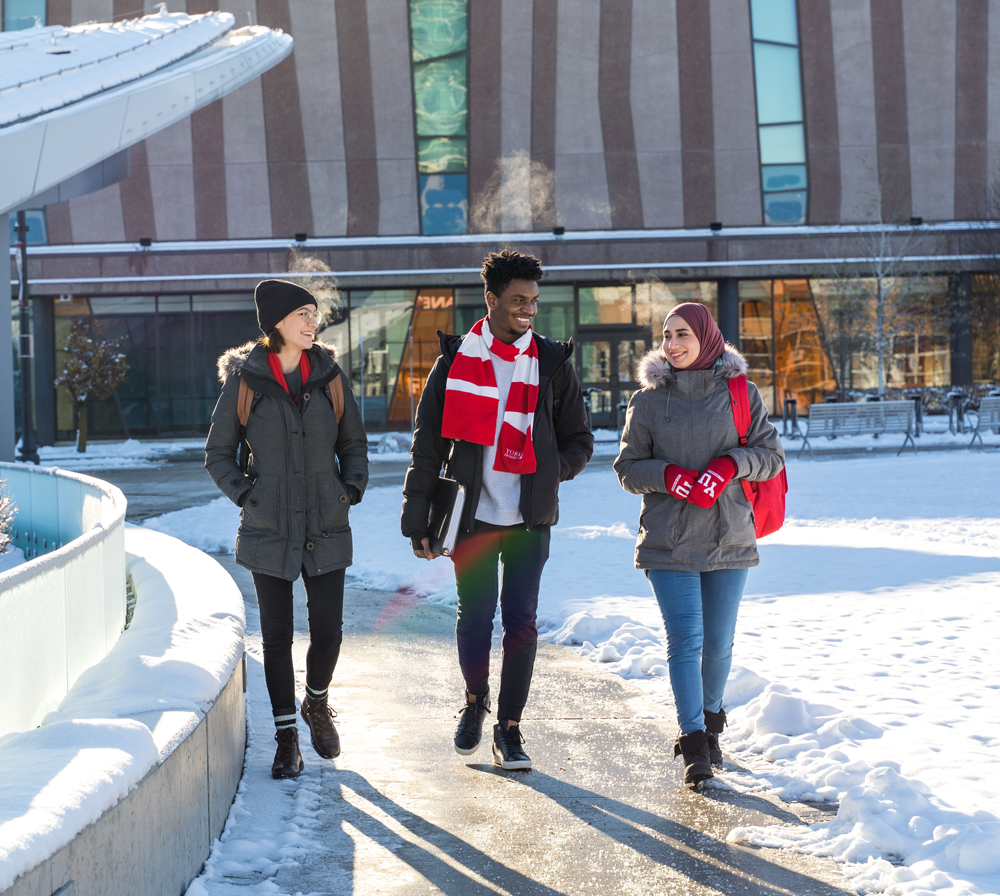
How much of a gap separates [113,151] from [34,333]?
16.1 m

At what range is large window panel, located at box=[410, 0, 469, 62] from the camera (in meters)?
31.1

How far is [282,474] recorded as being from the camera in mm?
4527

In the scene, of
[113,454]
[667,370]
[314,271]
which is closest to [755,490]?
[667,370]

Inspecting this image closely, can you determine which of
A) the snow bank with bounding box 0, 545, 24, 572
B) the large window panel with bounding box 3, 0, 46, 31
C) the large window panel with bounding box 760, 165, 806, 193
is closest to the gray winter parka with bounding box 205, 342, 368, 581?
the snow bank with bounding box 0, 545, 24, 572

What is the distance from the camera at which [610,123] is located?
1218 inches

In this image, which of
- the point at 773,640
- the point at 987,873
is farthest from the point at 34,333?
the point at 987,873

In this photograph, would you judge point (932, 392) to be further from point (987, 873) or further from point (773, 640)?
point (987, 873)

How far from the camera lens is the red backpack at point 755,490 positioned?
15.2 ft

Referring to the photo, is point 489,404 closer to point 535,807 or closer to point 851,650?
point 535,807

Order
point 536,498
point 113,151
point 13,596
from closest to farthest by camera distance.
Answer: point 13,596 < point 536,498 < point 113,151

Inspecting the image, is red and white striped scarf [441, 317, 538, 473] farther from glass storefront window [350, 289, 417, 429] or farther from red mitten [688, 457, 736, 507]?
glass storefront window [350, 289, 417, 429]

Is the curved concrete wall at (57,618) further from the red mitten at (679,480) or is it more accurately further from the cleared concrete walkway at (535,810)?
the red mitten at (679,480)

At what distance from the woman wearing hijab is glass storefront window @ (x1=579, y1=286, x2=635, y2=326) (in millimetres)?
27998

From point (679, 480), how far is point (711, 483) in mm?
125
